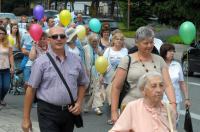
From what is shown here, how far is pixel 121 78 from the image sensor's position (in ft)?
19.6

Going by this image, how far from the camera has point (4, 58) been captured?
11.7 meters

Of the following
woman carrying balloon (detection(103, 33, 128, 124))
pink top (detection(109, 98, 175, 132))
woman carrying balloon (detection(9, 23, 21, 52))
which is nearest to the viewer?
pink top (detection(109, 98, 175, 132))

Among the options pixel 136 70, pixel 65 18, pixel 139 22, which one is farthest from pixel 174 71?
pixel 139 22

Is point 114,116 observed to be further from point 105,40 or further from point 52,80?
point 105,40

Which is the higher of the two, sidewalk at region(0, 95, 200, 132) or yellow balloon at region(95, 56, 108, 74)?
yellow balloon at region(95, 56, 108, 74)

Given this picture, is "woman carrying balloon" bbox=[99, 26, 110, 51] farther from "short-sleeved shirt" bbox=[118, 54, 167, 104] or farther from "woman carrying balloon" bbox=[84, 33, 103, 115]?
"short-sleeved shirt" bbox=[118, 54, 167, 104]

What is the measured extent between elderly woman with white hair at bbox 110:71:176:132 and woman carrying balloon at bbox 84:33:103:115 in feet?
20.7

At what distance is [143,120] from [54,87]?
1291 mm

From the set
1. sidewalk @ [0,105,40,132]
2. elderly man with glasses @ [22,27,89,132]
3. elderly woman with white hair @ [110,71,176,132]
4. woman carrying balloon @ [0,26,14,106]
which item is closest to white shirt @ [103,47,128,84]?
sidewalk @ [0,105,40,132]

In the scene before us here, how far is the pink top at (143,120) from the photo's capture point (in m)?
4.82

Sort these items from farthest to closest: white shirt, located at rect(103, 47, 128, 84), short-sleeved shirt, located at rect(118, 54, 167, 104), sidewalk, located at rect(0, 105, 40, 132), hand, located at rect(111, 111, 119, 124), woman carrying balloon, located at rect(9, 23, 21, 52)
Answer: woman carrying balloon, located at rect(9, 23, 21, 52), white shirt, located at rect(103, 47, 128, 84), sidewalk, located at rect(0, 105, 40, 132), short-sleeved shirt, located at rect(118, 54, 167, 104), hand, located at rect(111, 111, 119, 124)

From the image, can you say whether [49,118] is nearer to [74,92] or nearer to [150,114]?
[74,92]

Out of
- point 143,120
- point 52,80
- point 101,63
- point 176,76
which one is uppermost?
point 52,80

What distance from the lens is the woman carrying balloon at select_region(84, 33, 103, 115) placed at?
1131 centimetres
